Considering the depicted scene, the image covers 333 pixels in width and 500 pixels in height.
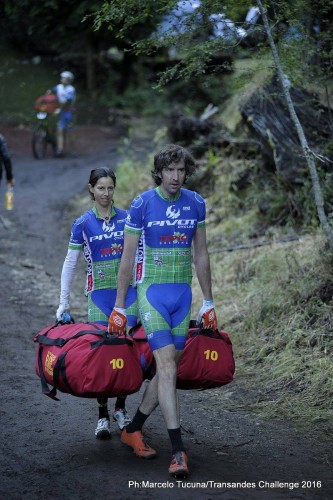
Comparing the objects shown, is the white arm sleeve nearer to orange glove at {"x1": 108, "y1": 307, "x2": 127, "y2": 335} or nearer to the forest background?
orange glove at {"x1": 108, "y1": 307, "x2": 127, "y2": 335}

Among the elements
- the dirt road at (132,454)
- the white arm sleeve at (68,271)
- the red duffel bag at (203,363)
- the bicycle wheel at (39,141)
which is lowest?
the dirt road at (132,454)

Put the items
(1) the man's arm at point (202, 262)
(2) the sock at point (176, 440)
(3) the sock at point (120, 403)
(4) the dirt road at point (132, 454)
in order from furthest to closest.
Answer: (3) the sock at point (120, 403) → (1) the man's arm at point (202, 262) → (2) the sock at point (176, 440) → (4) the dirt road at point (132, 454)

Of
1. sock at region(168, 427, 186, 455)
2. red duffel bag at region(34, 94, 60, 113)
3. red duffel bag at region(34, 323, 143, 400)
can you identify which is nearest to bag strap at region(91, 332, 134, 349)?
red duffel bag at region(34, 323, 143, 400)

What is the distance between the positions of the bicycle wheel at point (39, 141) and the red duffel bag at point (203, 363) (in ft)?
51.2

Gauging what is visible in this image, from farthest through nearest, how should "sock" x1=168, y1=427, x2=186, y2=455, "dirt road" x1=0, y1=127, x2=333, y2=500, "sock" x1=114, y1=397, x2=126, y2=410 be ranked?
"sock" x1=114, y1=397, x2=126, y2=410 < "sock" x1=168, y1=427, x2=186, y2=455 < "dirt road" x1=0, y1=127, x2=333, y2=500

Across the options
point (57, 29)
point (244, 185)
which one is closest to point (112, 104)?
point (57, 29)

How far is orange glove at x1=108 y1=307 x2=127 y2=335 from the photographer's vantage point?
502 centimetres

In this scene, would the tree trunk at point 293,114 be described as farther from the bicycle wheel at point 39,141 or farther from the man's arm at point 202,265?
the bicycle wheel at point 39,141

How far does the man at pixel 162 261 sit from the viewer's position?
5.02m

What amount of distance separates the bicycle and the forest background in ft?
6.97

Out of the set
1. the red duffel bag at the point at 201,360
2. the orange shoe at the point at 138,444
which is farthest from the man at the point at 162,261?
the red duffel bag at the point at 201,360

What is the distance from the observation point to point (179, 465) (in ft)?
15.4

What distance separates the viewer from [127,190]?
15148 millimetres

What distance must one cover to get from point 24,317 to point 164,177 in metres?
5.06
